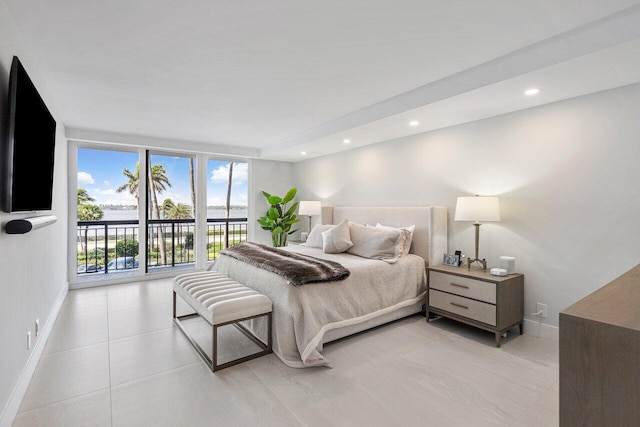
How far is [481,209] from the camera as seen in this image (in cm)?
312

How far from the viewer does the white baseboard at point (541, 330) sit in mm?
2934

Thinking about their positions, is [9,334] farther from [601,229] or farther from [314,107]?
[601,229]

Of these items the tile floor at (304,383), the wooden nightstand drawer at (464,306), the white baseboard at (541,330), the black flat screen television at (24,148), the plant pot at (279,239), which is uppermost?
the black flat screen television at (24,148)

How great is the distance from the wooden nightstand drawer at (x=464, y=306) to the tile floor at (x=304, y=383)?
0.22 metres

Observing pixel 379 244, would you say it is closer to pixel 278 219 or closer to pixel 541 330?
pixel 541 330

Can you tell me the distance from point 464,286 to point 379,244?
102 centimetres

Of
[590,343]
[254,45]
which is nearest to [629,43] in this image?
[590,343]

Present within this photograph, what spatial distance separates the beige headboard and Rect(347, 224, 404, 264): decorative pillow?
13.0 inches

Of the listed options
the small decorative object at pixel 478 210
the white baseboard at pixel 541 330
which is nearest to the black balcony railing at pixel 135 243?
the small decorative object at pixel 478 210

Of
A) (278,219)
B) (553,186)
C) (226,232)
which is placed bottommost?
(226,232)

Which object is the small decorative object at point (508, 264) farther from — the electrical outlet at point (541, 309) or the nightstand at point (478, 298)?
the electrical outlet at point (541, 309)

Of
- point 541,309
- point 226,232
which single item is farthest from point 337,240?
point 226,232

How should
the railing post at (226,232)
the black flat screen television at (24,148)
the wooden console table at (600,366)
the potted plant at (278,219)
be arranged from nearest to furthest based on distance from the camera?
the wooden console table at (600,366)
the black flat screen television at (24,148)
the potted plant at (278,219)
the railing post at (226,232)

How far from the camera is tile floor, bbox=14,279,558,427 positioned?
189 cm
